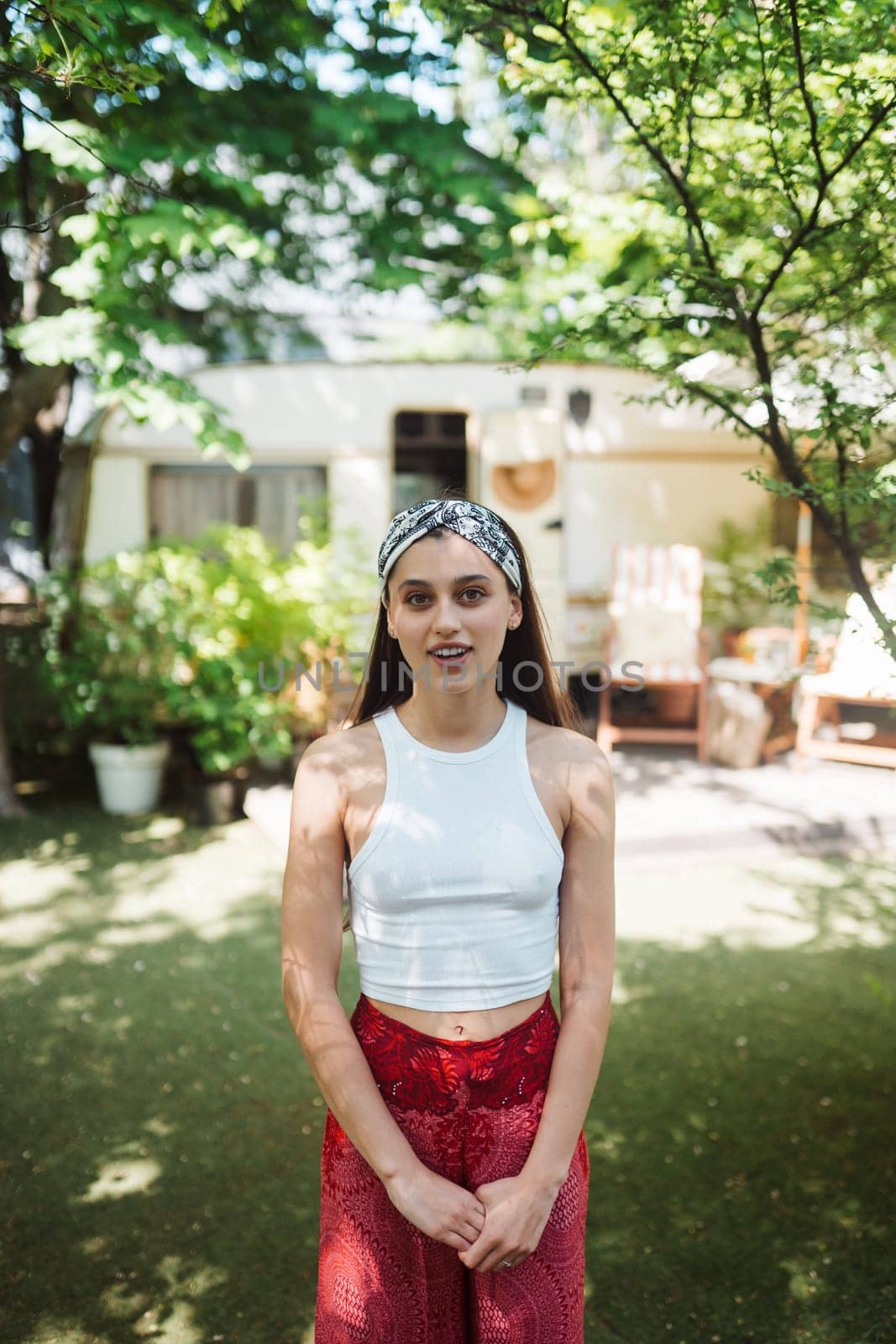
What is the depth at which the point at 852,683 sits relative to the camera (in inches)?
236

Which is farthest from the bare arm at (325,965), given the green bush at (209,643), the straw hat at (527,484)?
the straw hat at (527,484)

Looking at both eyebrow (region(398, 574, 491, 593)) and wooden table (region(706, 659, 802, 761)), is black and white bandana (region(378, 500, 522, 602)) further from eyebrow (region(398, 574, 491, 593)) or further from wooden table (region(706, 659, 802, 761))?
wooden table (region(706, 659, 802, 761))

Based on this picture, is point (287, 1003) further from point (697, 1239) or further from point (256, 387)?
point (256, 387)

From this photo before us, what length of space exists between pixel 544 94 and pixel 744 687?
17.6 ft

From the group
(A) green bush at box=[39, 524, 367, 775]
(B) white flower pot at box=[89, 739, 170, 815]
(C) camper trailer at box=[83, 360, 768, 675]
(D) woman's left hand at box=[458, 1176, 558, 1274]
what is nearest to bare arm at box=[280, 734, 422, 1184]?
(D) woman's left hand at box=[458, 1176, 558, 1274]

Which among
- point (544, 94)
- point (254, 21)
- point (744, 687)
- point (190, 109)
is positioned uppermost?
point (254, 21)

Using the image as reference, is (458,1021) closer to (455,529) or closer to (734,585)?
(455,529)

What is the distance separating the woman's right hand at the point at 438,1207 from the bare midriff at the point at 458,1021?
0.64 ft

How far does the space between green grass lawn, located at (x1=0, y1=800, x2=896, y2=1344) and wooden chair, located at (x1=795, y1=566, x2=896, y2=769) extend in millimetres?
872

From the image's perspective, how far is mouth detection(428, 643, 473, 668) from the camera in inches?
62.4

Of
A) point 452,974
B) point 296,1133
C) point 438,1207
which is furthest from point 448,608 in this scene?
point 296,1133

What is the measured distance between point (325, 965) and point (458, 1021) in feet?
0.74

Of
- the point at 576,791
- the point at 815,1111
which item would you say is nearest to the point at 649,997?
the point at 815,1111

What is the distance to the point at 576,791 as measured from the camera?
63.8 inches
